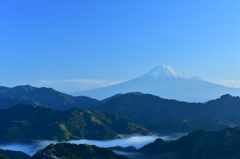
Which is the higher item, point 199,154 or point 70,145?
point 70,145

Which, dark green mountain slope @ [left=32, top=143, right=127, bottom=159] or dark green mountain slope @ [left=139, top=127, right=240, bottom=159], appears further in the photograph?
dark green mountain slope @ [left=139, top=127, right=240, bottom=159]

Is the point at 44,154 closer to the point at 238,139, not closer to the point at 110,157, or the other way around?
the point at 110,157

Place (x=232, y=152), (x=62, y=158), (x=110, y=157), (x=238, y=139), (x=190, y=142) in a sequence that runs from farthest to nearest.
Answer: (x=190, y=142)
(x=238, y=139)
(x=232, y=152)
(x=110, y=157)
(x=62, y=158)

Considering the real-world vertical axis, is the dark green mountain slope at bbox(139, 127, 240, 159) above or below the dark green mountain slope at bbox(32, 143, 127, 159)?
below

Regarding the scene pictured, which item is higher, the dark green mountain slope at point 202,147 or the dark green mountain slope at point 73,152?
the dark green mountain slope at point 73,152

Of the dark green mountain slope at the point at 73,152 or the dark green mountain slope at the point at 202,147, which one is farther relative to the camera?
the dark green mountain slope at the point at 202,147

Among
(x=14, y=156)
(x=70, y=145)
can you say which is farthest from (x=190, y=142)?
(x=14, y=156)
